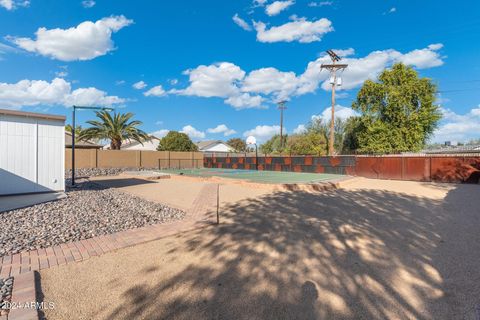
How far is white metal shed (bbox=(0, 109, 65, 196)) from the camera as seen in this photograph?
7.11m

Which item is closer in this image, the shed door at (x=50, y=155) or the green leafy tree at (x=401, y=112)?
the shed door at (x=50, y=155)

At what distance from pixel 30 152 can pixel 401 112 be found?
29281 mm

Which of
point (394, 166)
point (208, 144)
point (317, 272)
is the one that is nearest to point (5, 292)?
point (317, 272)

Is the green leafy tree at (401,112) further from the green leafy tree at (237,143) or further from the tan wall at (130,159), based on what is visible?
the green leafy tree at (237,143)

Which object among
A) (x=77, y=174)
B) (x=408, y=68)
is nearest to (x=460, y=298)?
(x=77, y=174)

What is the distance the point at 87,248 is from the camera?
364 centimetres

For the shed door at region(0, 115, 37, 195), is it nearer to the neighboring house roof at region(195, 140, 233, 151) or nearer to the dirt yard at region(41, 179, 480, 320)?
the dirt yard at region(41, 179, 480, 320)

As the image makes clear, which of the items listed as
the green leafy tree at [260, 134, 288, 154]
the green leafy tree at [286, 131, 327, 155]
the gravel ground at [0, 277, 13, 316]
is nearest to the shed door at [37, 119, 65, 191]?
the gravel ground at [0, 277, 13, 316]

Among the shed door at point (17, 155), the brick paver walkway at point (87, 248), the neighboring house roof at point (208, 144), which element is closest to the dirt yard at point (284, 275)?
the brick paver walkway at point (87, 248)

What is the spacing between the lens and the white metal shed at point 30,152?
23.3 ft

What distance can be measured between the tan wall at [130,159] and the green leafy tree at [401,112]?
1859 centimetres

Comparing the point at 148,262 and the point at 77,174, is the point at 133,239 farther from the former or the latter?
the point at 77,174

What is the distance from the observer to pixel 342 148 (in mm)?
34375

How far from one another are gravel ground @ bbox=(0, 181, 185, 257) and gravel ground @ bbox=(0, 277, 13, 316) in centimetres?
100
